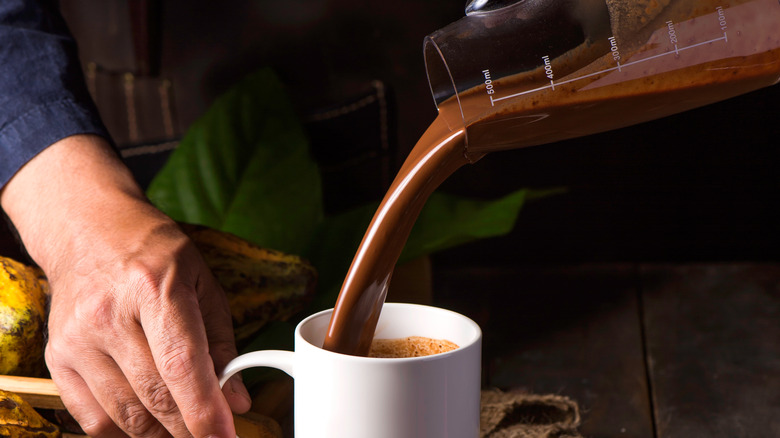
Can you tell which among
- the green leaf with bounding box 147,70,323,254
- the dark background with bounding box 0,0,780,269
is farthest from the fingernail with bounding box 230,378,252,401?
the dark background with bounding box 0,0,780,269

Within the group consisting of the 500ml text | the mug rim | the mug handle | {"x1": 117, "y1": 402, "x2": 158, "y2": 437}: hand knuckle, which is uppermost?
the 500ml text

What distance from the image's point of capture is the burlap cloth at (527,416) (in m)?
0.66

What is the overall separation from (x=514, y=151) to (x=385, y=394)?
844 millimetres

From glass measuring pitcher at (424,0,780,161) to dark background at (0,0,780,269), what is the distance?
745 millimetres

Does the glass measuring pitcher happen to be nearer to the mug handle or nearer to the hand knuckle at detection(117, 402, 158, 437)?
the mug handle

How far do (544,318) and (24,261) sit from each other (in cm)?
61

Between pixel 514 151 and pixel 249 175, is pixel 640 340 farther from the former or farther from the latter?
pixel 249 175

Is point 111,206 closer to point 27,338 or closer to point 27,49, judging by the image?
point 27,338

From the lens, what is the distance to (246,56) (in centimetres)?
125

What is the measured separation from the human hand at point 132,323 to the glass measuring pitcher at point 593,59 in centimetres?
24

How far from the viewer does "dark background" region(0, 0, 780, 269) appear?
46.1 inches

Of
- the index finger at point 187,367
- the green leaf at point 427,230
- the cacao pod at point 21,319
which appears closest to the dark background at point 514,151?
the green leaf at point 427,230

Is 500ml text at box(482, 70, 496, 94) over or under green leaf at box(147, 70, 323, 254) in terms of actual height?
over

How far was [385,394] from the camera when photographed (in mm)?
434
